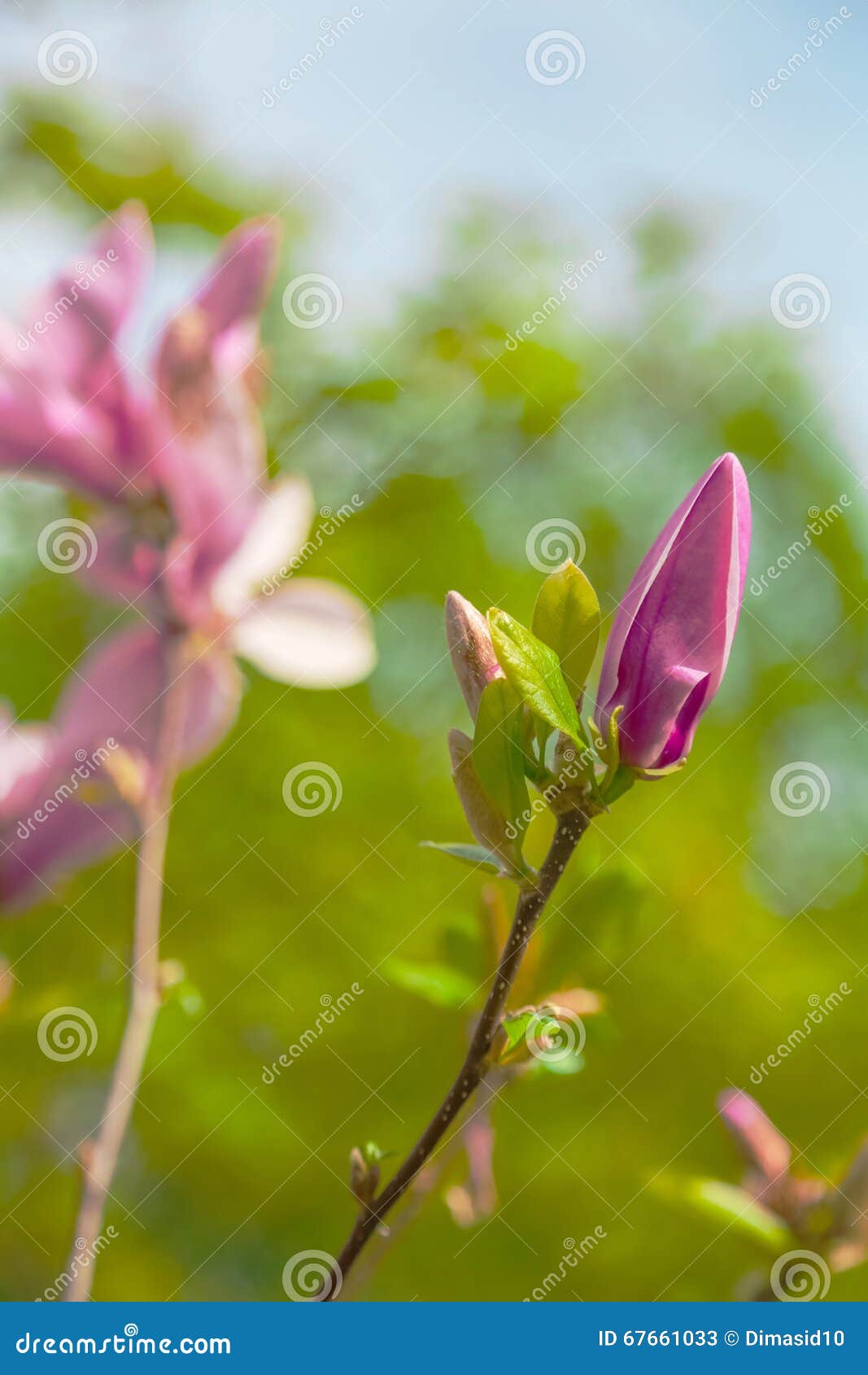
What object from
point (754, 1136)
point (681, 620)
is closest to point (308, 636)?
point (681, 620)

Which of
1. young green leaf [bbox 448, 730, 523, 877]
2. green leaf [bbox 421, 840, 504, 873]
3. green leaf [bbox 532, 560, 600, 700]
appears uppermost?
green leaf [bbox 532, 560, 600, 700]

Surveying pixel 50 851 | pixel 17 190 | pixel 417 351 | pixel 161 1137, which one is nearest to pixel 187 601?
pixel 50 851

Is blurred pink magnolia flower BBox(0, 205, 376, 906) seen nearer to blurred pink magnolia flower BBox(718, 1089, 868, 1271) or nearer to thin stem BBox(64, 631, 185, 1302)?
thin stem BBox(64, 631, 185, 1302)

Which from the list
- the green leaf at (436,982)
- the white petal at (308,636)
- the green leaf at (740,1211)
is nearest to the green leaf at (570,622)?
the white petal at (308,636)

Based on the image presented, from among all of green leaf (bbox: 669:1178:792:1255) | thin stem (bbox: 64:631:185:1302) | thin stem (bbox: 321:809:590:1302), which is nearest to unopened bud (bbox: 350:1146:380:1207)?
thin stem (bbox: 321:809:590:1302)

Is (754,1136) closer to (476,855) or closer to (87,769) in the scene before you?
(476,855)

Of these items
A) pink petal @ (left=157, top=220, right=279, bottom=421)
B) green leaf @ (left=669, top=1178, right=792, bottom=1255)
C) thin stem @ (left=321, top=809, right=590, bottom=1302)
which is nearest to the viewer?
thin stem @ (left=321, top=809, right=590, bottom=1302)

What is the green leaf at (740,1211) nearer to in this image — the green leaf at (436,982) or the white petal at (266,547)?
the green leaf at (436,982)
